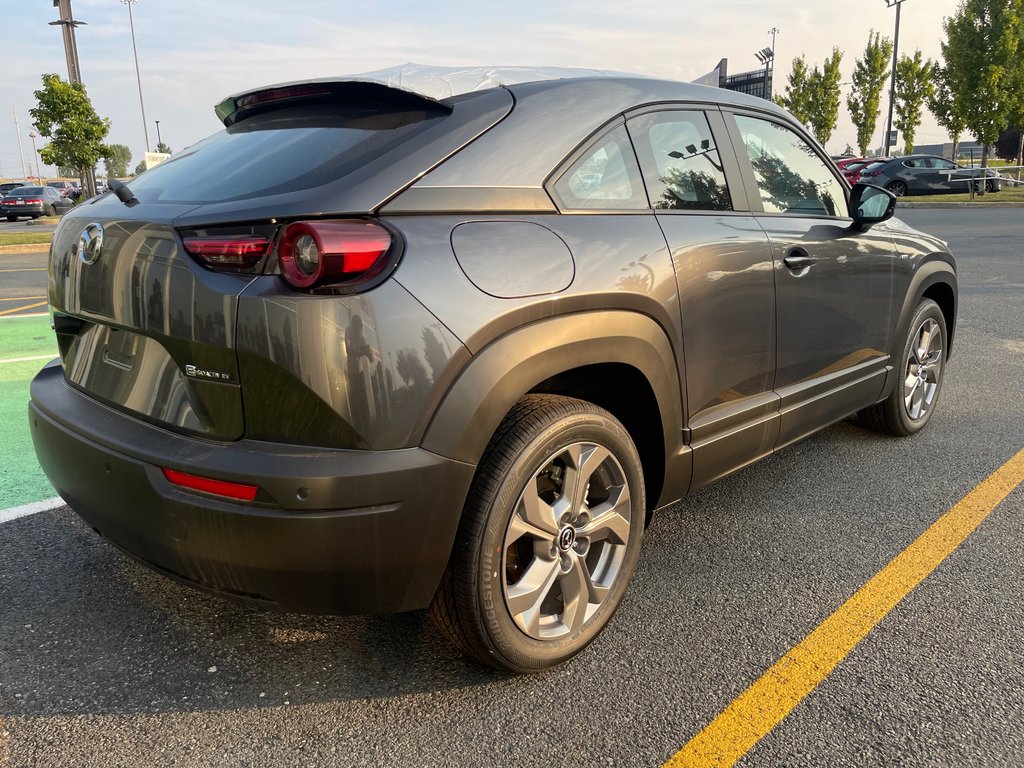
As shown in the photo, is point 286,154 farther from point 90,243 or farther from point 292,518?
point 292,518

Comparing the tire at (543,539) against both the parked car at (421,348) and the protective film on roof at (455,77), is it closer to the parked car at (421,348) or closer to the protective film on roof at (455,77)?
the parked car at (421,348)

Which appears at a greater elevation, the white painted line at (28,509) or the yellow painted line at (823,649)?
the white painted line at (28,509)

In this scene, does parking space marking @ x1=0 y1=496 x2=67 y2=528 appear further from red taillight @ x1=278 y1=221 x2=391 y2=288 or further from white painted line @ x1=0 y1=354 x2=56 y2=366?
white painted line @ x1=0 y1=354 x2=56 y2=366

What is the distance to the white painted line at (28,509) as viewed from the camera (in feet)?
11.0

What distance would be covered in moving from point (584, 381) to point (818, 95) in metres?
52.2

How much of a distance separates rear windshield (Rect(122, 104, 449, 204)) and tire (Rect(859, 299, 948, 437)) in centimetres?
304

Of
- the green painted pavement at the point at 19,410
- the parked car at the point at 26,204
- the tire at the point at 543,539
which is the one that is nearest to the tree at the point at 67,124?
the parked car at the point at 26,204

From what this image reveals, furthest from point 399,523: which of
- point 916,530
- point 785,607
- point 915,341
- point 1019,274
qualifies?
point 1019,274

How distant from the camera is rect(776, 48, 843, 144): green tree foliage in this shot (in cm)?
4775

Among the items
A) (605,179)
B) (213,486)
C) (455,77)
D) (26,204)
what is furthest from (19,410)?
(26,204)

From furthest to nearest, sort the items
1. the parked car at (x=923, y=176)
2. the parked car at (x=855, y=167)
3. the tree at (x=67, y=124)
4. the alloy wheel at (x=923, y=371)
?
the parked car at (x=923, y=176) < the parked car at (x=855, y=167) < the tree at (x=67, y=124) < the alloy wheel at (x=923, y=371)

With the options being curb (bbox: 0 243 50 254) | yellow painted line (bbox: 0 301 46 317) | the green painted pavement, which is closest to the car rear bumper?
the green painted pavement

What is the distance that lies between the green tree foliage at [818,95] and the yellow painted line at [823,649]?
49.7 meters

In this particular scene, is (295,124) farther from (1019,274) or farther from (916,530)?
(1019,274)
